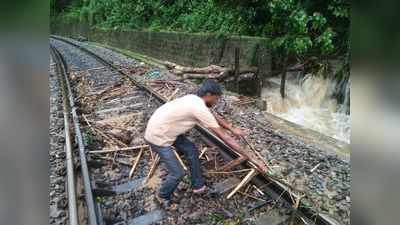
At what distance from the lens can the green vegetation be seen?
381 cm

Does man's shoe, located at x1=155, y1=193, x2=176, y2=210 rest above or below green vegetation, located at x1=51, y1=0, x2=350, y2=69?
below

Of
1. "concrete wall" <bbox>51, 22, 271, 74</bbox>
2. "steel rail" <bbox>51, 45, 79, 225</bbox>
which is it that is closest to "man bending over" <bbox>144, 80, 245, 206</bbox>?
"steel rail" <bbox>51, 45, 79, 225</bbox>

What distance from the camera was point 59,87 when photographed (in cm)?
402

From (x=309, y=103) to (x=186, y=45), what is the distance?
4.65ft

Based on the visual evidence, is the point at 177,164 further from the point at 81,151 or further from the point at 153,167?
the point at 81,151

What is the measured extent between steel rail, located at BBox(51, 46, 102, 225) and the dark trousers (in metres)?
0.54

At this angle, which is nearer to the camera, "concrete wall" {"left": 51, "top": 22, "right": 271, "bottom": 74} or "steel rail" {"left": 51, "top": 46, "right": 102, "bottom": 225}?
"steel rail" {"left": 51, "top": 46, "right": 102, "bottom": 225}

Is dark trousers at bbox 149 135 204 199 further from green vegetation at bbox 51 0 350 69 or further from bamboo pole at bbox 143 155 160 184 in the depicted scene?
green vegetation at bbox 51 0 350 69

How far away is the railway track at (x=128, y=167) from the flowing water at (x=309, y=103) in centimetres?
102

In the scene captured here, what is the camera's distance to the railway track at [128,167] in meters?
3.07
